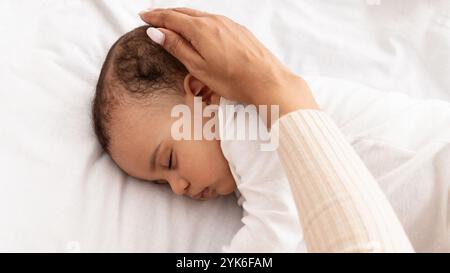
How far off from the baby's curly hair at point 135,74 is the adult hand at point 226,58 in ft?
0.09

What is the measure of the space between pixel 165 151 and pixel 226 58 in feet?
0.66

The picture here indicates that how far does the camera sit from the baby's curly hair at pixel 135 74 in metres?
1.02

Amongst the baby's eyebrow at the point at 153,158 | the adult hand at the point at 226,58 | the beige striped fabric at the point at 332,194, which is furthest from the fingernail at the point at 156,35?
the beige striped fabric at the point at 332,194

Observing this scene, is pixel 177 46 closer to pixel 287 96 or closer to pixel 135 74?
pixel 135 74

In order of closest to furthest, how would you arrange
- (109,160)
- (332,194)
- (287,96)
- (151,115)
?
(332,194) < (287,96) < (151,115) < (109,160)

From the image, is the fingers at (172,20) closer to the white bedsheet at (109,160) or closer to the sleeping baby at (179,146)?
the sleeping baby at (179,146)

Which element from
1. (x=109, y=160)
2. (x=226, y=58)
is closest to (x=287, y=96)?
(x=226, y=58)

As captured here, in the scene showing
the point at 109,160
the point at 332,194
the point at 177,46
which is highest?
the point at 177,46

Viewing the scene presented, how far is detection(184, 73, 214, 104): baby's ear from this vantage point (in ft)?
3.43

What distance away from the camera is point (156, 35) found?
1016 mm

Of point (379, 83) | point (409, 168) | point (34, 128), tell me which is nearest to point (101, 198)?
point (34, 128)

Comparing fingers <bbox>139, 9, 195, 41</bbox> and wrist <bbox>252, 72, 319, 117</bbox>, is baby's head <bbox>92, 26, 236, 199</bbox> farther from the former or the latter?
wrist <bbox>252, 72, 319, 117</bbox>

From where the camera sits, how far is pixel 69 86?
47.6 inches

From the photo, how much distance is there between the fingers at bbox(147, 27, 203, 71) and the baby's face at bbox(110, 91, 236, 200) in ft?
0.23
